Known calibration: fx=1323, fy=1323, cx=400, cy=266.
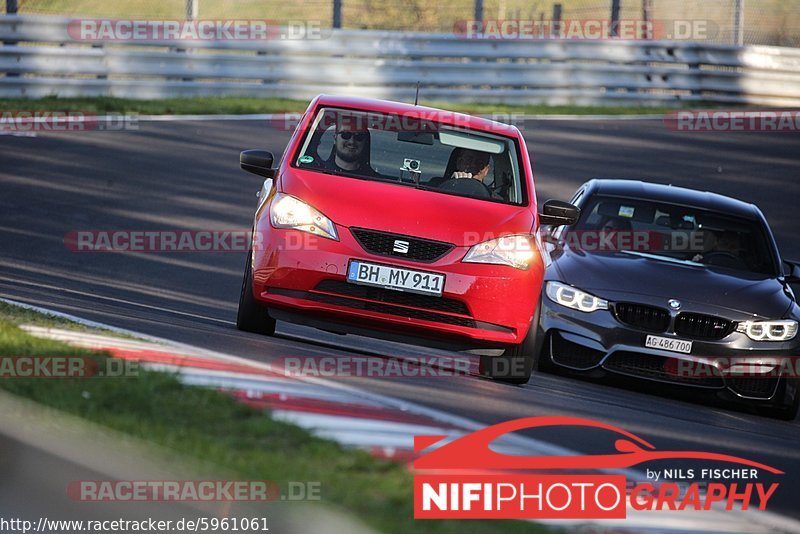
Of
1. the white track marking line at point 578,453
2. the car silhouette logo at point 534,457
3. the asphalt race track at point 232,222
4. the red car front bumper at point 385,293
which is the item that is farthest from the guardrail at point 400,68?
the car silhouette logo at point 534,457

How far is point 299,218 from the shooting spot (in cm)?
812

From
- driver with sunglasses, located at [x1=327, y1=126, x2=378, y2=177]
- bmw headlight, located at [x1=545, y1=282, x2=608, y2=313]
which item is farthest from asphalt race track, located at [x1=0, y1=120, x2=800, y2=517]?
driver with sunglasses, located at [x1=327, y1=126, x2=378, y2=177]

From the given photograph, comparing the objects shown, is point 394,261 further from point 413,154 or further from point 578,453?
point 578,453

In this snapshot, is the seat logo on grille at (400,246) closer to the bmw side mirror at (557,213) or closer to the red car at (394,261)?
the red car at (394,261)

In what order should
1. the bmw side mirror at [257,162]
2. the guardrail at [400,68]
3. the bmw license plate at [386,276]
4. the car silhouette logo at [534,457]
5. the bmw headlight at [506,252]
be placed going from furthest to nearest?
the guardrail at [400,68], the bmw side mirror at [257,162], the bmw headlight at [506,252], the bmw license plate at [386,276], the car silhouette logo at [534,457]

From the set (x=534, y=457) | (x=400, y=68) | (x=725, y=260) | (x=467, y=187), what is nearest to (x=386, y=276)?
(x=467, y=187)

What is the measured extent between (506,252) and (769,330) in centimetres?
200

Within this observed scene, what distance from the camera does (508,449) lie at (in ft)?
18.5

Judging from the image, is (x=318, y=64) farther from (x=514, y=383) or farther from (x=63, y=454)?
(x=63, y=454)

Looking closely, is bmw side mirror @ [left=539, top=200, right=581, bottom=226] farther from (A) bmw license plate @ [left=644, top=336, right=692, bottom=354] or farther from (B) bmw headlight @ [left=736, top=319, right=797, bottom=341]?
(B) bmw headlight @ [left=736, top=319, right=797, bottom=341]

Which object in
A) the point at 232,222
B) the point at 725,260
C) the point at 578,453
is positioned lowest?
the point at 232,222

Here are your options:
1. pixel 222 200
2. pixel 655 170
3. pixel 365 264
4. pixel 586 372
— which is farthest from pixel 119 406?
pixel 655 170

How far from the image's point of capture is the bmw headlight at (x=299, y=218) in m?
8.02

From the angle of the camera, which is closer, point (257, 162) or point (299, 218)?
point (299, 218)
